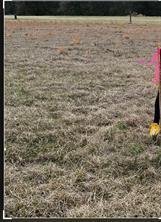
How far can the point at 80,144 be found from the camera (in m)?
4.77

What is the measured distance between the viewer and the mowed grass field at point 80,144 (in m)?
3.50

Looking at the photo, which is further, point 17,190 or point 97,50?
point 97,50

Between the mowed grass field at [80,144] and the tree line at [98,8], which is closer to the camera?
the mowed grass field at [80,144]

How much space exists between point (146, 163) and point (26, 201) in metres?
A: 1.34

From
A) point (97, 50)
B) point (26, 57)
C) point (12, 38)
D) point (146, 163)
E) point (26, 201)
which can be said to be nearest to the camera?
point (26, 201)

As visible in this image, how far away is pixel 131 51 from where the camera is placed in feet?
44.6

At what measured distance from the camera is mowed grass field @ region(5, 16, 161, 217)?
3498 mm

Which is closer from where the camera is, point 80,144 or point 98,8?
point 80,144

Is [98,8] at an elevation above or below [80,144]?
above

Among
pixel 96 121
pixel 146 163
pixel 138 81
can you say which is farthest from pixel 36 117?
pixel 138 81

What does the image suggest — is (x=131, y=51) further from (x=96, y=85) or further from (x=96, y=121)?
(x=96, y=121)

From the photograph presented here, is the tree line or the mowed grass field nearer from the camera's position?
the mowed grass field

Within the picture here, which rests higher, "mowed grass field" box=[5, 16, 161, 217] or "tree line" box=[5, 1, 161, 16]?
"tree line" box=[5, 1, 161, 16]

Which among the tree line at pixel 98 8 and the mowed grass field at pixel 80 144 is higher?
the tree line at pixel 98 8
